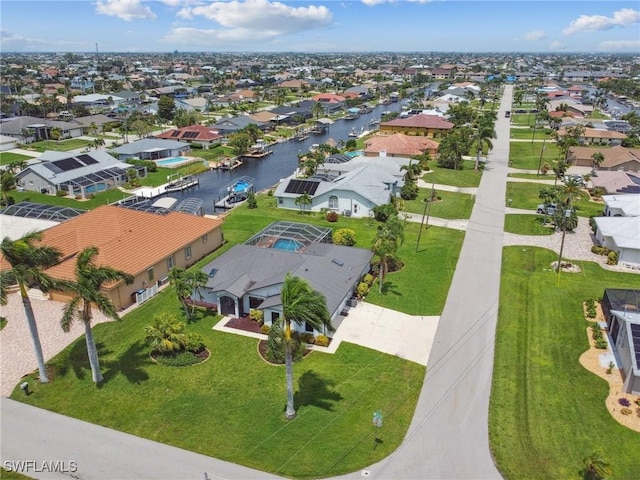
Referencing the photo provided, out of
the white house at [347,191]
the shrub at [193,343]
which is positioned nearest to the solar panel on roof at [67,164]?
the white house at [347,191]

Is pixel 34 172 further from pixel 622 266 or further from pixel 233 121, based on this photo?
pixel 622 266

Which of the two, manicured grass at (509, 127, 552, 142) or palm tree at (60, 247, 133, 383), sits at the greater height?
palm tree at (60, 247, 133, 383)

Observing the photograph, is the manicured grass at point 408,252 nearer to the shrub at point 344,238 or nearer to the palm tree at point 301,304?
the shrub at point 344,238

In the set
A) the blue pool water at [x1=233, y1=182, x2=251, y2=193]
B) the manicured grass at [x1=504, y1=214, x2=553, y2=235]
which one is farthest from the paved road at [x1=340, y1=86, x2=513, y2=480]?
the blue pool water at [x1=233, y1=182, x2=251, y2=193]

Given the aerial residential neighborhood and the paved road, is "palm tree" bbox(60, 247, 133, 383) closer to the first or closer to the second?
the aerial residential neighborhood

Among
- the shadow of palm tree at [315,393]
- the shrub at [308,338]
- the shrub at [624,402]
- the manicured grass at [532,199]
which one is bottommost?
the shrub at [624,402]
